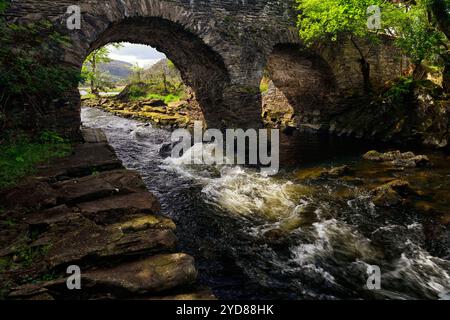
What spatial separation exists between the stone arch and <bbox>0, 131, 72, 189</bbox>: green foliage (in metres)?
10.8

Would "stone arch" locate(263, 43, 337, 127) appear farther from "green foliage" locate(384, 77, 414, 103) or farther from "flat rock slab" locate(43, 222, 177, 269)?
"flat rock slab" locate(43, 222, 177, 269)

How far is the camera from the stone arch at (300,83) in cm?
1647

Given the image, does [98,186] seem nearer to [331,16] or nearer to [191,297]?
[191,297]

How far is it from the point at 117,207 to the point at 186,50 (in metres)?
10.1

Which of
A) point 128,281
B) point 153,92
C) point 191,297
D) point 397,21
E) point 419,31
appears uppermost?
point 397,21

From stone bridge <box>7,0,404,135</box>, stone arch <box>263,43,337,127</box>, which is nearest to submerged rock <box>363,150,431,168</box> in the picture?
stone bridge <box>7,0,404,135</box>

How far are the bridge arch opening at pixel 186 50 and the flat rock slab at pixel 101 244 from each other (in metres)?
7.56

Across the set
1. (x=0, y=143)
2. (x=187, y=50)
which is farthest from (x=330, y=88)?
(x=0, y=143)

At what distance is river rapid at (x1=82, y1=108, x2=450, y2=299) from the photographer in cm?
462

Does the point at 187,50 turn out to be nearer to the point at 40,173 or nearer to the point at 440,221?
the point at 40,173

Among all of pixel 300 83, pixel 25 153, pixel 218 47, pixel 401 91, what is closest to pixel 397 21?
pixel 401 91

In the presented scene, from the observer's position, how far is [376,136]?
15.4 meters

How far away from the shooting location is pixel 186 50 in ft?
44.1
